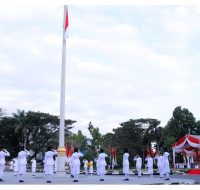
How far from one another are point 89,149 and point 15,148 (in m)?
11.3

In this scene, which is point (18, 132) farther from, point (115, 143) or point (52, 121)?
point (115, 143)

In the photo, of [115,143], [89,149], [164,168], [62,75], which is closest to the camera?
[164,168]

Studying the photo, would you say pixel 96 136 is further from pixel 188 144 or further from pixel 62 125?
pixel 62 125

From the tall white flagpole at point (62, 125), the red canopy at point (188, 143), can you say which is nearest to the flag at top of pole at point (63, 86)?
the tall white flagpole at point (62, 125)

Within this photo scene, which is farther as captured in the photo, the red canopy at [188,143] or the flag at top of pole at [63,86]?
the red canopy at [188,143]

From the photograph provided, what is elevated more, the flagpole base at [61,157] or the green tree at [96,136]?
the green tree at [96,136]

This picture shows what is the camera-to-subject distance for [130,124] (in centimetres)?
5794

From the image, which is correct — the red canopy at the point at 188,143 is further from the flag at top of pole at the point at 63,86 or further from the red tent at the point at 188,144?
the flag at top of pole at the point at 63,86

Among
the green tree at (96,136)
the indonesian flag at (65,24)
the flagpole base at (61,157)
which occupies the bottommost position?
the flagpole base at (61,157)

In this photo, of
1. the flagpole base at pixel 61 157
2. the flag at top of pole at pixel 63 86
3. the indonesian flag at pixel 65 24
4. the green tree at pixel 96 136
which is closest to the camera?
the flagpole base at pixel 61 157

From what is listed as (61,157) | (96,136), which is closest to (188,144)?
(61,157)

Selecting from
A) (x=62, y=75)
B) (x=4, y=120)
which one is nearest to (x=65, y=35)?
(x=62, y=75)

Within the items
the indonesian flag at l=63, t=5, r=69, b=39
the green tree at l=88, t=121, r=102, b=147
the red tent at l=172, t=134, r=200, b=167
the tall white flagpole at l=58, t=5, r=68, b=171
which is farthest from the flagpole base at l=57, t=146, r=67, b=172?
the green tree at l=88, t=121, r=102, b=147

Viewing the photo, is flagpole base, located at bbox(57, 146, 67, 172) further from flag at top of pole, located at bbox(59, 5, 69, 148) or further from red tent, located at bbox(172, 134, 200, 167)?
red tent, located at bbox(172, 134, 200, 167)
